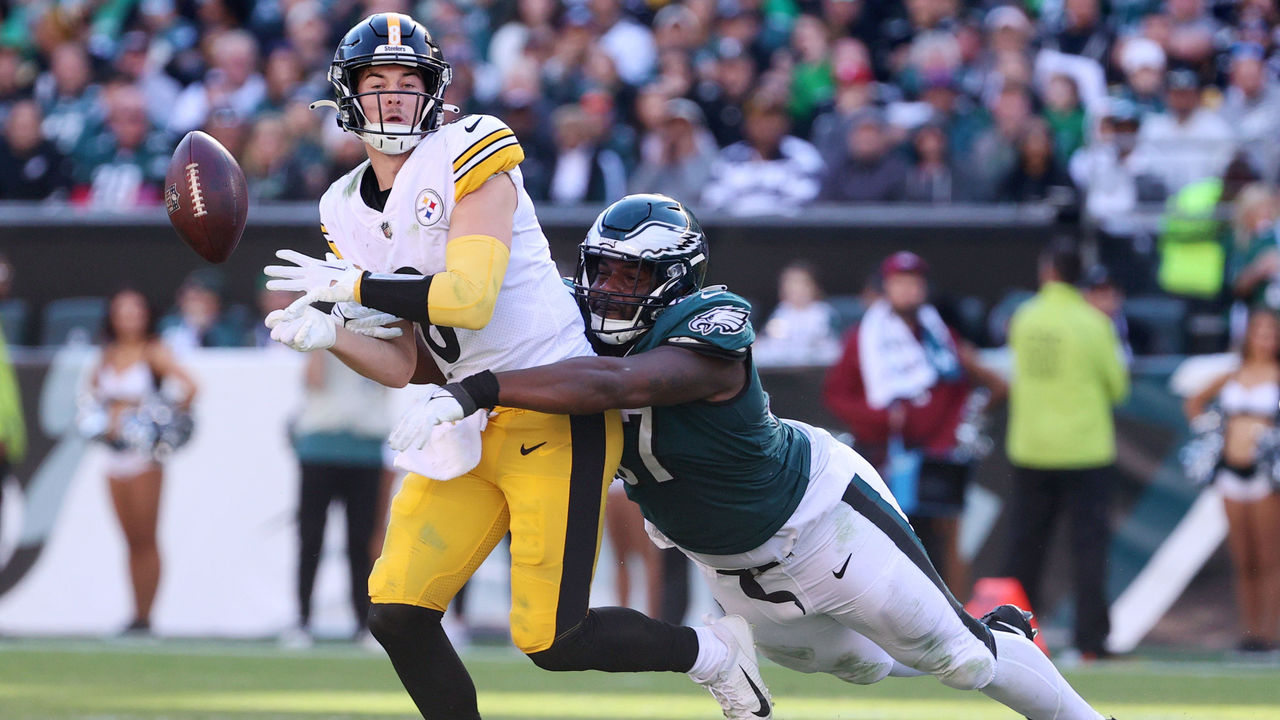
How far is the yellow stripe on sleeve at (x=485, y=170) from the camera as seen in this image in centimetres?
375

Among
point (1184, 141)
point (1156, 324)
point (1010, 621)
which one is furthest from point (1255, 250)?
point (1010, 621)

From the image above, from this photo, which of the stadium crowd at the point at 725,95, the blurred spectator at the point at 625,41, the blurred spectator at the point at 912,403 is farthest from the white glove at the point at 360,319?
the blurred spectator at the point at 625,41

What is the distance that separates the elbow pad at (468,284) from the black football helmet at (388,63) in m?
0.32

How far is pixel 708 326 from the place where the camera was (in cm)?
377

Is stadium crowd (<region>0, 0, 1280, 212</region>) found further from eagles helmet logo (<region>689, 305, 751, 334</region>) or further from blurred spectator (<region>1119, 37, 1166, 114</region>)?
eagles helmet logo (<region>689, 305, 751, 334</region>)

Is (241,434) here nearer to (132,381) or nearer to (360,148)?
(132,381)

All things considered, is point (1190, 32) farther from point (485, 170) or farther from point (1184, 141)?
point (485, 170)

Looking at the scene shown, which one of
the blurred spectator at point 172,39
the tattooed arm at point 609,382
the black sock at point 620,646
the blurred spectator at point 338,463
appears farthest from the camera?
the blurred spectator at point 172,39

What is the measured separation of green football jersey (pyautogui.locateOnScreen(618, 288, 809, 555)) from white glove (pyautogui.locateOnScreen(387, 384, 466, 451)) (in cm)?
54

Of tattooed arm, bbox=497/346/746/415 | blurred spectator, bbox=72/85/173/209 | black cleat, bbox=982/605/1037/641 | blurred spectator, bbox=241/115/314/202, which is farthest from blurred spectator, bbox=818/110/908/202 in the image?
tattooed arm, bbox=497/346/746/415

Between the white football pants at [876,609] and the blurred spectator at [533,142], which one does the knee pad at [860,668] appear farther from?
the blurred spectator at [533,142]

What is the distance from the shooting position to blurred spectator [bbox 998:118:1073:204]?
27.7 ft

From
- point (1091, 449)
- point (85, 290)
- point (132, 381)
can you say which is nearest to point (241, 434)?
point (132, 381)

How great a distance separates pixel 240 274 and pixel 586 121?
213 cm
